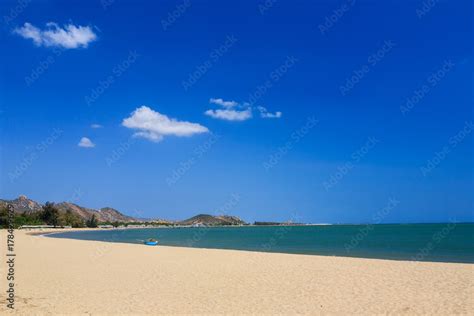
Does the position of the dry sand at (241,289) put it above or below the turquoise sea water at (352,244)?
above

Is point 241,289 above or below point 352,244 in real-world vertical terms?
above

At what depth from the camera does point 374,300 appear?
499 inches

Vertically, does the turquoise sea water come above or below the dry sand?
below

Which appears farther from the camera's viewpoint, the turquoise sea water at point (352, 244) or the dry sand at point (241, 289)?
the turquoise sea water at point (352, 244)

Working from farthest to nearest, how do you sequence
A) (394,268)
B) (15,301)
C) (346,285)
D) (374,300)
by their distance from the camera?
1. (394,268)
2. (346,285)
3. (374,300)
4. (15,301)

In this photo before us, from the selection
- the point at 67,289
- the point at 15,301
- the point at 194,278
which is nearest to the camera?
the point at 15,301

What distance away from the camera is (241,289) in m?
14.6

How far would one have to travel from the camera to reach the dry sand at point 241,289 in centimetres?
1157

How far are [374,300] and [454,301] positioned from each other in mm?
2592

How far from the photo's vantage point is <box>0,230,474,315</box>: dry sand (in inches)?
456

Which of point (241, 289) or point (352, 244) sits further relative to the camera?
point (352, 244)

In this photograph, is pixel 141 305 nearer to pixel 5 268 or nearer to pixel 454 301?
pixel 454 301

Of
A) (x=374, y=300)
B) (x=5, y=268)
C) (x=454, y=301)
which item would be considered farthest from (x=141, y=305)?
(x=5, y=268)

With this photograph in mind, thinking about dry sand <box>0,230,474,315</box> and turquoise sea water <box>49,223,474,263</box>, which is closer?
dry sand <box>0,230,474,315</box>
